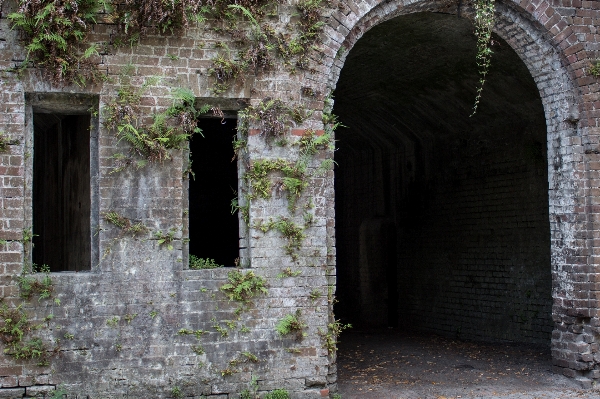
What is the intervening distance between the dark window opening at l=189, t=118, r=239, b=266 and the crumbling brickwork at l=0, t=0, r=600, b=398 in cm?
685

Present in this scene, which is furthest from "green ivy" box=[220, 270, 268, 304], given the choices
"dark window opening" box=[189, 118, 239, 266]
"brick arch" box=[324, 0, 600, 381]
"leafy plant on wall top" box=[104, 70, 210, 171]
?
"dark window opening" box=[189, 118, 239, 266]

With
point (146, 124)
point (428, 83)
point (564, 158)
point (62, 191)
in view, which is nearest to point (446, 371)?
point (564, 158)

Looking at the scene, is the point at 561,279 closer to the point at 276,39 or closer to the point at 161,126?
the point at 276,39

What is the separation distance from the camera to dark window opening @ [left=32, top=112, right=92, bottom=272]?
9172 mm

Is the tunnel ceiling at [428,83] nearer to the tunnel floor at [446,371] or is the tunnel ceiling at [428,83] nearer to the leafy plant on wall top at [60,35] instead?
the tunnel floor at [446,371]

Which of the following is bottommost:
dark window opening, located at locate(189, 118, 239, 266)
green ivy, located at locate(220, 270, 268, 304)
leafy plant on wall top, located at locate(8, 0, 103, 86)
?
green ivy, located at locate(220, 270, 268, 304)

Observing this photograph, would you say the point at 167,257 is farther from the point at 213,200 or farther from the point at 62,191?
the point at 213,200

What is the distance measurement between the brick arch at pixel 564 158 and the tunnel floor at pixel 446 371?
53 centimetres

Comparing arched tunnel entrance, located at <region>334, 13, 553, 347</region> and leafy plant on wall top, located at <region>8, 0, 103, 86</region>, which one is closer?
leafy plant on wall top, located at <region>8, 0, 103, 86</region>

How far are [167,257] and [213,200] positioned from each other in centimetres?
763

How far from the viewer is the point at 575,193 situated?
8758mm

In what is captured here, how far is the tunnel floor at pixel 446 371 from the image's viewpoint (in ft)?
27.4

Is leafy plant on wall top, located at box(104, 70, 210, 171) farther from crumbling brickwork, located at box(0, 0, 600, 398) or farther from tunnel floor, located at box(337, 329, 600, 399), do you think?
tunnel floor, located at box(337, 329, 600, 399)

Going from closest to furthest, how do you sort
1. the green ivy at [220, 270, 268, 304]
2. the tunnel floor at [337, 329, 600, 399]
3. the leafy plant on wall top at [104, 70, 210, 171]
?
1. the leafy plant on wall top at [104, 70, 210, 171]
2. the green ivy at [220, 270, 268, 304]
3. the tunnel floor at [337, 329, 600, 399]
